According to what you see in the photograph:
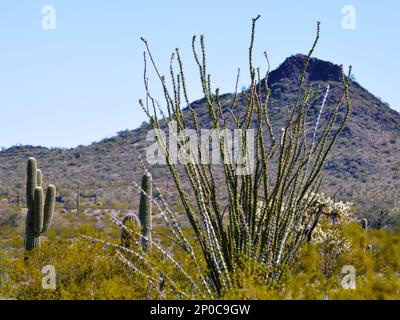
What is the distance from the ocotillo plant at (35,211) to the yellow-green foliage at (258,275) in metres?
4.48

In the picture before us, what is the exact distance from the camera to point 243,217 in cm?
538

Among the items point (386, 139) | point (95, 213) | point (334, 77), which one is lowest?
point (95, 213)

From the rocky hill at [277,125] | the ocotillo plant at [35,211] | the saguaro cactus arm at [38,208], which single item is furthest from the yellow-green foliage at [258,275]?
the rocky hill at [277,125]

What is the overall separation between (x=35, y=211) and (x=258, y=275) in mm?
11772

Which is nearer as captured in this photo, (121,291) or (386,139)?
(121,291)

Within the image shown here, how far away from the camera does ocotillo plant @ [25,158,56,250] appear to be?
16000mm

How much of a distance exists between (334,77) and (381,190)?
65.4 feet

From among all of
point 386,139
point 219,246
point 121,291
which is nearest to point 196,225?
point 219,246

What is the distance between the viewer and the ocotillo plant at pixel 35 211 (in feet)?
52.5

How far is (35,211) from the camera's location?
16469 millimetres

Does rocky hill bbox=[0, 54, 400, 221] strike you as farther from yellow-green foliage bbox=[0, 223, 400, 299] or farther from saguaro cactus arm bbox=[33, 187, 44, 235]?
yellow-green foliage bbox=[0, 223, 400, 299]

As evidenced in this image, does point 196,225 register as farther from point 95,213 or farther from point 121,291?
point 95,213
